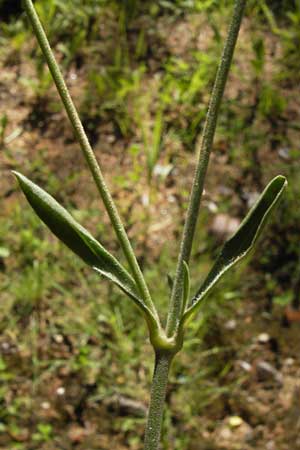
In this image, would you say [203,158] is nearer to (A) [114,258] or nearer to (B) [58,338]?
(A) [114,258]

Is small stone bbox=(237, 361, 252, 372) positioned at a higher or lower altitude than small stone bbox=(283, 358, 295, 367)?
higher

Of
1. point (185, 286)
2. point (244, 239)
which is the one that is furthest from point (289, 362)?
point (185, 286)

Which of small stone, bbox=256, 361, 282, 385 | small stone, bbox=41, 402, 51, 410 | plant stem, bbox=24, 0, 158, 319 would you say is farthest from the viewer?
small stone, bbox=256, 361, 282, 385

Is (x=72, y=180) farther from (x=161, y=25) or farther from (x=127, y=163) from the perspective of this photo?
(x=161, y=25)

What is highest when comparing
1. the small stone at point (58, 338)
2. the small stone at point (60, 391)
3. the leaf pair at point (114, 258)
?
the leaf pair at point (114, 258)

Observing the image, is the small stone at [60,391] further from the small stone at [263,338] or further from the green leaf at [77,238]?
the green leaf at [77,238]

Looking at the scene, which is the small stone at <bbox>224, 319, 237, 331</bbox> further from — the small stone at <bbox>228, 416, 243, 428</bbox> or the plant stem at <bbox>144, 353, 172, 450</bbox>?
the plant stem at <bbox>144, 353, 172, 450</bbox>

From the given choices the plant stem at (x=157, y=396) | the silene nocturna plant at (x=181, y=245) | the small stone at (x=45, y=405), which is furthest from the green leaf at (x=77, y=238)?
the small stone at (x=45, y=405)

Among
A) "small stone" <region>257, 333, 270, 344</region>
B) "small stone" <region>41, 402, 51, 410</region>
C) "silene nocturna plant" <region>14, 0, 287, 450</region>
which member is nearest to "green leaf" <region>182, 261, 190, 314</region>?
"silene nocturna plant" <region>14, 0, 287, 450</region>
